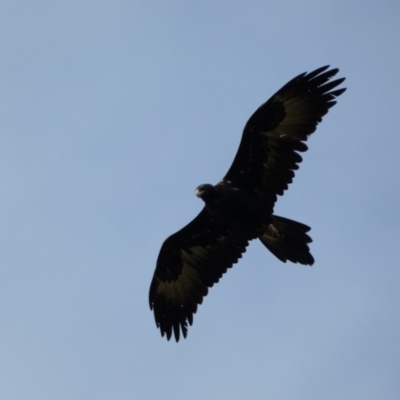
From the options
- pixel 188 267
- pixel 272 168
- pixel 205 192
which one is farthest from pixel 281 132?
pixel 188 267

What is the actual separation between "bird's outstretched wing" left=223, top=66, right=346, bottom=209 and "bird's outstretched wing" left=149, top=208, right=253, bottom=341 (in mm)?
1237

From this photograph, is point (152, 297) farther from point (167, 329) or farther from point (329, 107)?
point (329, 107)

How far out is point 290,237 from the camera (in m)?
13.9

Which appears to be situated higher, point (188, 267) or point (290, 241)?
point (188, 267)

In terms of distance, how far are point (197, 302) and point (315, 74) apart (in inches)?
187

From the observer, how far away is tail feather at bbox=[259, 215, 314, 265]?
13.8 metres

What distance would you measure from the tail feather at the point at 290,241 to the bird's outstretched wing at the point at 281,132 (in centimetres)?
47

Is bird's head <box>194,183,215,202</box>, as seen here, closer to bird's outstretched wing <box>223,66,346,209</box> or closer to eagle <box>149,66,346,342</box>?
eagle <box>149,66,346,342</box>

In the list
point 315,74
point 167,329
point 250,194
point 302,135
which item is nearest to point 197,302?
point 167,329

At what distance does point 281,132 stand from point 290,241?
1888mm

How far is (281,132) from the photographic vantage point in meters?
14.2

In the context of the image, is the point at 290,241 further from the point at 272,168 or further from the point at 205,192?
the point at 205,192

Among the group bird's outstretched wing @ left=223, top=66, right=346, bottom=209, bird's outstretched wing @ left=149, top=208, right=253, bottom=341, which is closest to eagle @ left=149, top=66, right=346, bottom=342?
bird's outstretched wing @ left=223, top=66, right=346, bottom=209

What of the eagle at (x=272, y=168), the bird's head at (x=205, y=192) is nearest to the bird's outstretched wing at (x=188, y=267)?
the eagle at (x=272, y=168)
